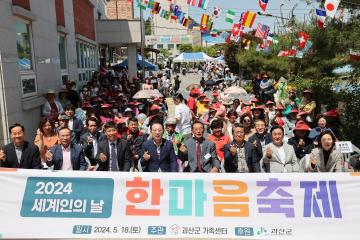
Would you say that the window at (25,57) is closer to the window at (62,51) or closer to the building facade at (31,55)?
the building facade at (31,55)

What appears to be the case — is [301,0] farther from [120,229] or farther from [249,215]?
[120,229]

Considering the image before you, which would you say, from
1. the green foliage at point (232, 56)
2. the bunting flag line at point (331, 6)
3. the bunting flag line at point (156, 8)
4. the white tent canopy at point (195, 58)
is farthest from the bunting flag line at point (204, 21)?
the white tent canopy at point (195, 58)

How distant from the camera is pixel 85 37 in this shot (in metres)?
18.2

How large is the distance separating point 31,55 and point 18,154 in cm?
554

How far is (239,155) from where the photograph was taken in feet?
18.2

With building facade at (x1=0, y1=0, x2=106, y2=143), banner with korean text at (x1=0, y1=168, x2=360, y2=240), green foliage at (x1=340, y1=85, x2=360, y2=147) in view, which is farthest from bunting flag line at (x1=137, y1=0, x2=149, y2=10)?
banner with korean text at (x1=0, y1=168, x2=360, y2=240)

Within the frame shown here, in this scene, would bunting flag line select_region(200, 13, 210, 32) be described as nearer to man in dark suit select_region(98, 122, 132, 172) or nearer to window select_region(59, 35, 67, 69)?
window select_region(59, 35, 67, 69)

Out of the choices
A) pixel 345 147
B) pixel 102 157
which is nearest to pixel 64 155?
pixel 102 157

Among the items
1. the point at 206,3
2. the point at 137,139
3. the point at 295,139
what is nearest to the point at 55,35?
the point at 206,3

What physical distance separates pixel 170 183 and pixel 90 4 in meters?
18.4

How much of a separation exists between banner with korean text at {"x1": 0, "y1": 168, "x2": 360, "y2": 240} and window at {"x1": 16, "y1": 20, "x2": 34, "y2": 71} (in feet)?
17.3

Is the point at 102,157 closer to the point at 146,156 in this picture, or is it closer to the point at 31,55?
the point at 146,156

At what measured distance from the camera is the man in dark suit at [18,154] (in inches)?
204

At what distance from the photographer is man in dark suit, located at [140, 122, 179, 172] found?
5.44 m
